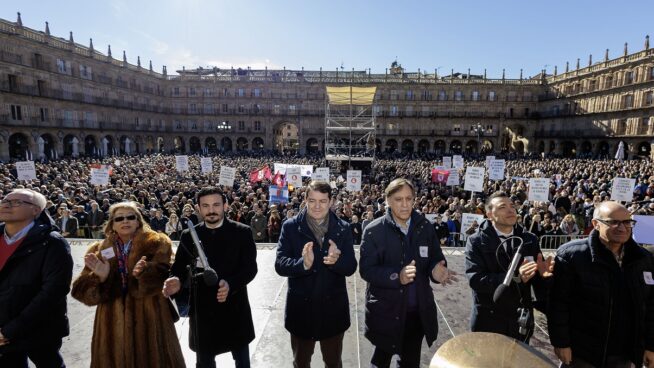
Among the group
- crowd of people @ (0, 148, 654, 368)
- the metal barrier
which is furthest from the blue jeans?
the metal barrier

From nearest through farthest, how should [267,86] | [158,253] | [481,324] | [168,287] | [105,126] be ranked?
[168,287], [158,253], [481,324], [105,126], [267,86]

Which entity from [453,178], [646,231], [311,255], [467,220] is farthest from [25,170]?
[646,231]

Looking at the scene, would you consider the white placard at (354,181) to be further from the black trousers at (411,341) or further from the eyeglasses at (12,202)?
the eyeglasses at (12,202)

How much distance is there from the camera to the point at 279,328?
4102mm

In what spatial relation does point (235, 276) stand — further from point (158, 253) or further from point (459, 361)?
point (459, 361)

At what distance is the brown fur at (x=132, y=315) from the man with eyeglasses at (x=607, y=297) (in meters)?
3.15

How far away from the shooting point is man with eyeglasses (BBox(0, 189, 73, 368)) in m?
2.68

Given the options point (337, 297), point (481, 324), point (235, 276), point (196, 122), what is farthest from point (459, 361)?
point (196, 122)

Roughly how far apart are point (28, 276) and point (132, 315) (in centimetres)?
84

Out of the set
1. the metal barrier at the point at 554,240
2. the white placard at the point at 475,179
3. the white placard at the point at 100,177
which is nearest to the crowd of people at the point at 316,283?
the metal barrier at the point at 554,240

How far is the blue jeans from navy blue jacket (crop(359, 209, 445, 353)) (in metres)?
1.10

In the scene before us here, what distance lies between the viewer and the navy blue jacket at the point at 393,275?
9.16 feet

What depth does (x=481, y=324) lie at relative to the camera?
310 cm

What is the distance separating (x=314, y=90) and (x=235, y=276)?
49796mm
